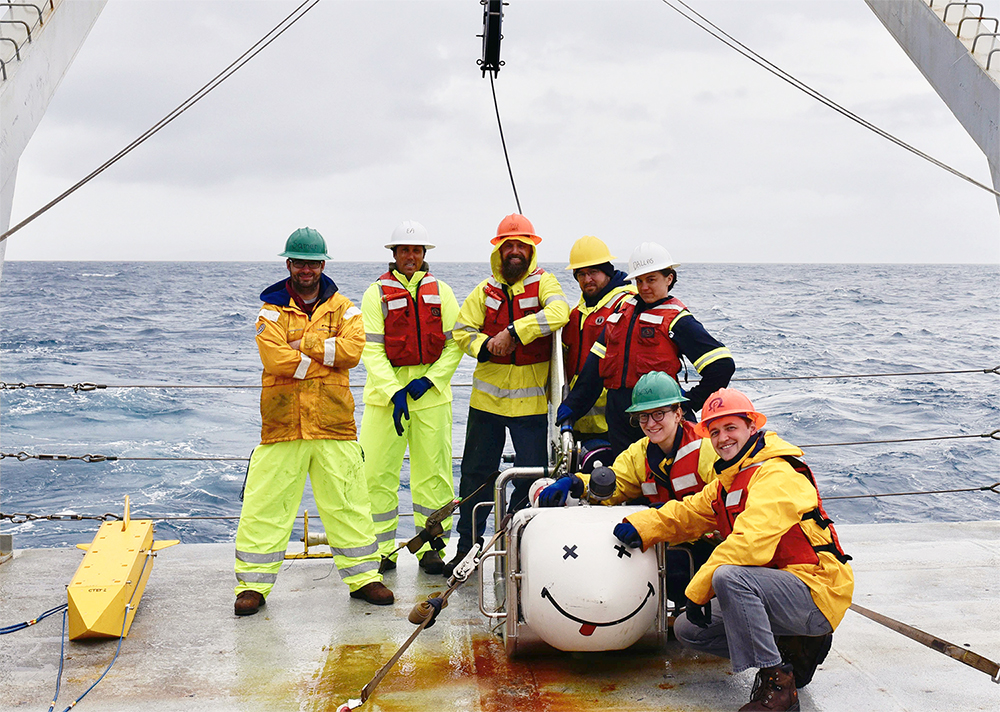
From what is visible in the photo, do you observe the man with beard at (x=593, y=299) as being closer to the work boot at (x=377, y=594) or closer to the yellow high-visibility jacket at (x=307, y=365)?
the yellow high-visibility jacket at (x=307, y=365)

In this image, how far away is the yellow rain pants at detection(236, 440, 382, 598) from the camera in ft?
13.9

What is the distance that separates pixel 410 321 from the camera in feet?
15.6

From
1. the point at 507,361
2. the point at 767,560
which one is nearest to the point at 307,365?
the point at 507,361

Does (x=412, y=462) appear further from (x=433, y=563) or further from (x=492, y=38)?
(x=492, y=38)

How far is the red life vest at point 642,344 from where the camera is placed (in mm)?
3988

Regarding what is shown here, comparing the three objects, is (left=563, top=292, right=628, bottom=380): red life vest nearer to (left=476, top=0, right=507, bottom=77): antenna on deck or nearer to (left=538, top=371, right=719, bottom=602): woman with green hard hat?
(left=538, top=371, right=719, bottom=602): woman with green hard hat

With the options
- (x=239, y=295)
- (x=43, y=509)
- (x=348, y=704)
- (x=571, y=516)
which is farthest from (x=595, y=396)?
(x=239, y=295)

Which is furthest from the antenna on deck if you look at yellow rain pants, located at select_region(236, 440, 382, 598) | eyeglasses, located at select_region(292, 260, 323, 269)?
yellow rain pants, located at select_region(236, 440, 382, 598)

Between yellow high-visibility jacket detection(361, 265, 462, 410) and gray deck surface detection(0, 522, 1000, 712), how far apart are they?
98 centimetres

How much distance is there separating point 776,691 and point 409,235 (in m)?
2.90

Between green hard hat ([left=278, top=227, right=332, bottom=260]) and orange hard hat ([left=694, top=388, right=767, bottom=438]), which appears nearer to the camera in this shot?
orange hard hat ([left=694, top=388, right=767, bottom=438])

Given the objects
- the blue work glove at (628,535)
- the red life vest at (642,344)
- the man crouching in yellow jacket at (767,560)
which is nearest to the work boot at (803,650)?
the man crouching in yellow jacket at (767,560)

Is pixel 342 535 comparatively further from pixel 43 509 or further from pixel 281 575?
pixel 43 509

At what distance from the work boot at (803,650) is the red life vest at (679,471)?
2.15 feet
